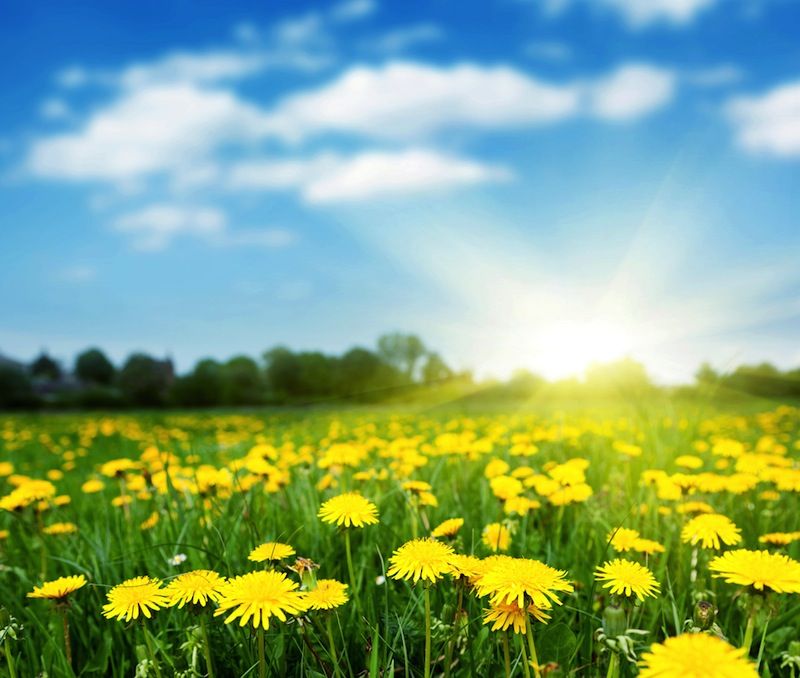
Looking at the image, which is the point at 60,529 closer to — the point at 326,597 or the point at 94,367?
the point at 326,597

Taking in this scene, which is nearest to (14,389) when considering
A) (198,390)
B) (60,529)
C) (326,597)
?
(198,390)

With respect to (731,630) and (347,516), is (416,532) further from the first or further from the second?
(731,630)

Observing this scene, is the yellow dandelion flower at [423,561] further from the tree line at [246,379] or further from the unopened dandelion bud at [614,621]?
the tree line at [246,379]

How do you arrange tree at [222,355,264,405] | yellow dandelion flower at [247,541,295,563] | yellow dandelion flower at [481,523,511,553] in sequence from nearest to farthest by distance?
1. yellow dandelion flower at [247,541,295,563]
2. yellow dandelion flower at [481,523,511,553]
3. tree at [222,355,264,405]

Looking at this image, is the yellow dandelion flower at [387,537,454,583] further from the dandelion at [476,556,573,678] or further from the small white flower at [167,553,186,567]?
the small white flower at [167,553,186,567]

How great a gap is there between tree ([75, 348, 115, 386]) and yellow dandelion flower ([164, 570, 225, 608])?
6544cm

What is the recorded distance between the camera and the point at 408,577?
1189 mm

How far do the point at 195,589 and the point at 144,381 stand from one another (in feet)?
146

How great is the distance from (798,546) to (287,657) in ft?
6.80

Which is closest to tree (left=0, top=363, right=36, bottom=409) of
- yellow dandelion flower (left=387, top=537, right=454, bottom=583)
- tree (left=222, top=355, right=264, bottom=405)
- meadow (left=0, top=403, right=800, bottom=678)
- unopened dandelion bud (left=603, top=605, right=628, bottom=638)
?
tree (left=222, top=355, right=264, bottom=405)

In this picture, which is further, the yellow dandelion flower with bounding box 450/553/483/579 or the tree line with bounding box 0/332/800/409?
the tree line with bounding box 0/332/800/409

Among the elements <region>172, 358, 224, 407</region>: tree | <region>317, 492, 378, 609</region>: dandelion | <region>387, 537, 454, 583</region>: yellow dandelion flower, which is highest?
<region>317, 492, 378, 609</region>: dandelion

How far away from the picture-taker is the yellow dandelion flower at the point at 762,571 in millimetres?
1099

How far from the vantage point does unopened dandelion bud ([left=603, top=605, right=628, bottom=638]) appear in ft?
3.54
